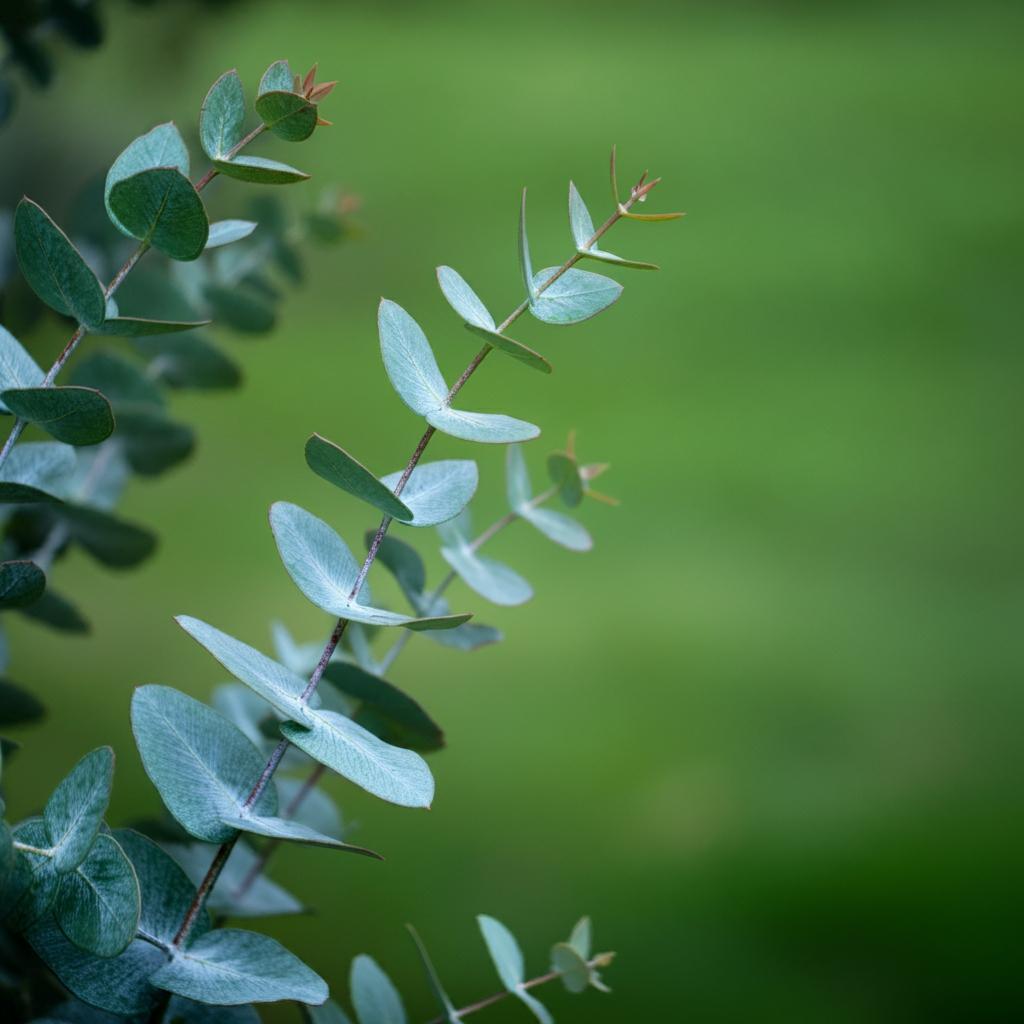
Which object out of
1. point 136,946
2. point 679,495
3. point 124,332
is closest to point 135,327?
point 124,332

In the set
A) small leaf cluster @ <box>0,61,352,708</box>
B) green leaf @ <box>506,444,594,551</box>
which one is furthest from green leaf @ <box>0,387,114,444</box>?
green leaf @ <box>506,444,594,551</box>

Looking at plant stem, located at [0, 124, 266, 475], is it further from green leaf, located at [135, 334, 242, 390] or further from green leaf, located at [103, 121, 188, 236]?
green leaf, located at [135, 334, 242, 390]

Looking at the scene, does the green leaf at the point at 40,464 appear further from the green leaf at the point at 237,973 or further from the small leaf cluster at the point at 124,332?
the green leaf at the point at 237,973

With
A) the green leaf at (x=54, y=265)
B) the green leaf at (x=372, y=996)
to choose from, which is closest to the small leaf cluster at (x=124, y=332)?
the green leaf at (x=54, y=265)

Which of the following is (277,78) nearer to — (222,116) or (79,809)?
(222,116)

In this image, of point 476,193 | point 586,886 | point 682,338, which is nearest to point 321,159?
point 476,193
